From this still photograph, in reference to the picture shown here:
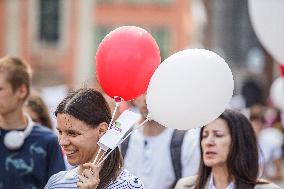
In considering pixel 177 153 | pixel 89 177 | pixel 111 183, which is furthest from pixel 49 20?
pixel 89 177

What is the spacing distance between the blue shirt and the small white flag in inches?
52.3

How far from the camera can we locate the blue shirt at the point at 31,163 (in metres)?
5.22

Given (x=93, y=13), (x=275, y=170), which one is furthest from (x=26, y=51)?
(x=275, y=170)

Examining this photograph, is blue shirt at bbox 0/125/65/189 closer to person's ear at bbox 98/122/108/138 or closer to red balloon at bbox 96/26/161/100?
red balloon at bbox 96/26/161/100

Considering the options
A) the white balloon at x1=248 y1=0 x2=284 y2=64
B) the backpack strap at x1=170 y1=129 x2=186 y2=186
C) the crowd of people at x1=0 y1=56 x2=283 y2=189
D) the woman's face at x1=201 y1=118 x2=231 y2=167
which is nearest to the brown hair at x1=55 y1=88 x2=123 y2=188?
the crowd of people at x1=0 y1=56 x2=283 y2=189

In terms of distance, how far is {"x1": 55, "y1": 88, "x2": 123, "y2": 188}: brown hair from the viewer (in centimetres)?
392

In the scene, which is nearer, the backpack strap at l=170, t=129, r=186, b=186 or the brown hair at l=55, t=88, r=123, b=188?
the brown hair at l=55, t=88, r=123, b=188

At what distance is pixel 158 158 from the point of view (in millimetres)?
5570

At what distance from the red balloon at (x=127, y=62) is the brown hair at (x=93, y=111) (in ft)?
0.58

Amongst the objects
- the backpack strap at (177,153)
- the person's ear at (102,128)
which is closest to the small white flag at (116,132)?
the person's ear at (102,128)

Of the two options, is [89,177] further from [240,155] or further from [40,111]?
[40,111]

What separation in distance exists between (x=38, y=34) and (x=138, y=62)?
32.8 m

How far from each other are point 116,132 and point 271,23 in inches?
56.4

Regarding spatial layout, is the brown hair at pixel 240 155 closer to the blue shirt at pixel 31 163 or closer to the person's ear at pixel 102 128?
the blue shirt at pixel 31 163
